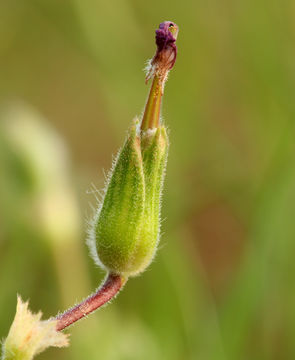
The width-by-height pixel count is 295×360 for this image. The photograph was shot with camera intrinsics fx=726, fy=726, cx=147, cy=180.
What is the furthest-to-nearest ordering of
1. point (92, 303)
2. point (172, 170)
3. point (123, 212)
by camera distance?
point (172, 170), point (123, 212), point (92, 303)

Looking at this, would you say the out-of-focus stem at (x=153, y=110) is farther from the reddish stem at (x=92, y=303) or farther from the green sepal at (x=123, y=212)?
the reddish stem at (x=92, y=303)

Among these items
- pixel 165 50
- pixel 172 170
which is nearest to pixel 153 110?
pixel 165 50

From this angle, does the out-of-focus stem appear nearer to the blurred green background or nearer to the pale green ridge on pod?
the pale green ridge on pod

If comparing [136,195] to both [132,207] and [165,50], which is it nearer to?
[132,207]

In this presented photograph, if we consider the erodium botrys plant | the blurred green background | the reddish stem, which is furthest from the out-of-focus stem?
the blurred green background

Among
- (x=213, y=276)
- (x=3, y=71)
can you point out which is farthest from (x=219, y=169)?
(x=3, y=71)

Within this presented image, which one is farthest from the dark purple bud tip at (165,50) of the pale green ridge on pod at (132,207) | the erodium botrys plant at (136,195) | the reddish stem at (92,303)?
the reddish stem at (92,303)
